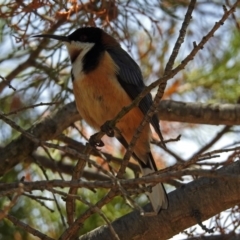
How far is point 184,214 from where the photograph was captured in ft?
9.84

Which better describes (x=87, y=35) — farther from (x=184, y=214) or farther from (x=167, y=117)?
(x=184, y=214)

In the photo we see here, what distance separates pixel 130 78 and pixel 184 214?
3.61ft

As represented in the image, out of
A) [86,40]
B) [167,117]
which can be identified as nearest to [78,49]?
[86,40]

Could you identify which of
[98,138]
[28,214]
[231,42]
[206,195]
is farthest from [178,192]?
[231,42]

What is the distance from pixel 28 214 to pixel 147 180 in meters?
2.71

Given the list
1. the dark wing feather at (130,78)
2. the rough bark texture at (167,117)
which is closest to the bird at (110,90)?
the dark wing feather at (130,78)

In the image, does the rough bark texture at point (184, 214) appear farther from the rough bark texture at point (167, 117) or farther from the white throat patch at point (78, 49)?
the white throat patch at point (78, 49)

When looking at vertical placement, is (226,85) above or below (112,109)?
above

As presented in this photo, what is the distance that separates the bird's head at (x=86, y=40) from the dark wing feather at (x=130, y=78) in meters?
0.13

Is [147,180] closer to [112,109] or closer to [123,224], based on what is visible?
[123,224]

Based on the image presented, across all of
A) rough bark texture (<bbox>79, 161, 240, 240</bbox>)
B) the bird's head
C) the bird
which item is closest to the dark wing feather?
the bird

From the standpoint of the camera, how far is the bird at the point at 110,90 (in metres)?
3.68

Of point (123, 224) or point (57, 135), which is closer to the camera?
point (123, 224)

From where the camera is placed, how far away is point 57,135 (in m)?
4.02
